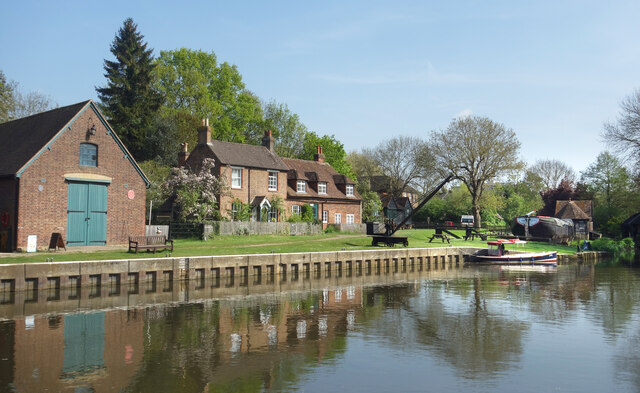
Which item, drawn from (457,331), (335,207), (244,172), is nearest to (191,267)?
(457,331)

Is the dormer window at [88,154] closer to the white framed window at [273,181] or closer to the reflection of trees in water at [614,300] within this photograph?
the white framed window at [273,181]

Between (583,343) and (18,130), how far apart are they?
34390 mm

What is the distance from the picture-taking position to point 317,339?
16.3 meters

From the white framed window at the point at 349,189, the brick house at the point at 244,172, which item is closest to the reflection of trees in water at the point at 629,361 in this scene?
the brick house at the point at 244,172

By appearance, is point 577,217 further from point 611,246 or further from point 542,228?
point 542,228

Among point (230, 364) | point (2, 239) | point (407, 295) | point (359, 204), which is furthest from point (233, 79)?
point (230, 364)

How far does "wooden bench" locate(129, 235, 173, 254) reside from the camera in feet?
97.2

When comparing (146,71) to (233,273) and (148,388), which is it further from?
(148,388)

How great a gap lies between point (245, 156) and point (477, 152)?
30833mm

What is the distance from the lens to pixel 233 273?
29.8 metres

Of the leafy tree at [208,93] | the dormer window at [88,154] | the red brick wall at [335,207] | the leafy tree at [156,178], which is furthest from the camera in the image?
the leafy tree at [208,93]

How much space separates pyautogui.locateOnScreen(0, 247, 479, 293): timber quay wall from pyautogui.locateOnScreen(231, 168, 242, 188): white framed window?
16.2 m

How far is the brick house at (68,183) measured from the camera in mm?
29766

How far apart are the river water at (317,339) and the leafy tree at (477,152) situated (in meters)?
39.4
